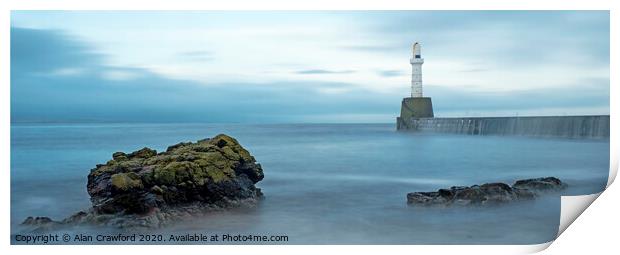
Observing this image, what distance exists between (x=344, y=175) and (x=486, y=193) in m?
1.03

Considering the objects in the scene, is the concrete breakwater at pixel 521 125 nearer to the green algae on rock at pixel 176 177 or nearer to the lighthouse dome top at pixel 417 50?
the lighthouse dome top at pixel 417 50

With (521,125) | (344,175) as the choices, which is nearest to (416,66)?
(344,175)

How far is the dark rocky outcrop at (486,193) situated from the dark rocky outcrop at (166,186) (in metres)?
1.23

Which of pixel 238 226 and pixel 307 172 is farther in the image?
pixel 307 172

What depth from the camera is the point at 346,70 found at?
4508 millimetres

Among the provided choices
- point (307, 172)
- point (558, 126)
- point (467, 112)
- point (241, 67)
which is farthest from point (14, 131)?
point (558, 126)

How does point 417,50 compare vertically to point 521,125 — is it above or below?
above

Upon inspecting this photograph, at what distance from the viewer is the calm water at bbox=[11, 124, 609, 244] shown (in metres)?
4.24

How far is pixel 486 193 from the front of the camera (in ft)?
14.8

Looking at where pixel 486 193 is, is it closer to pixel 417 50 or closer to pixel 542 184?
pixel 542 184
